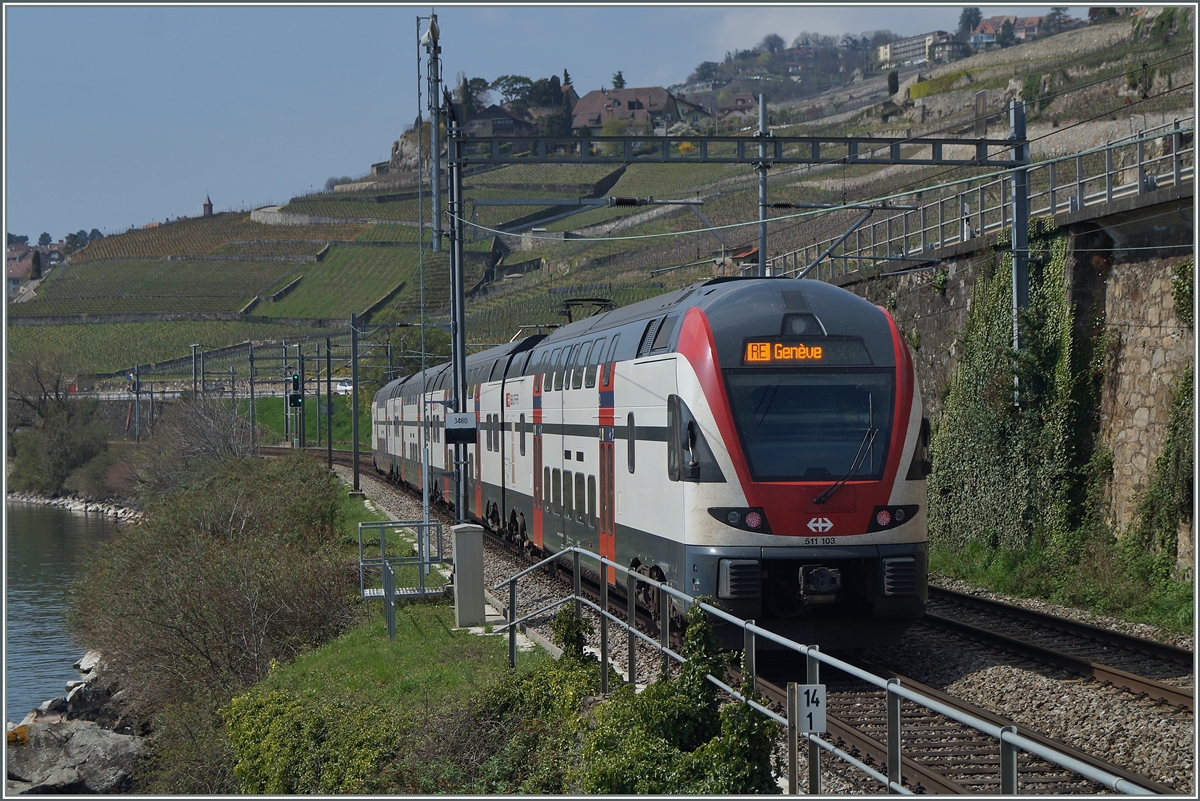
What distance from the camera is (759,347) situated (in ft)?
40.8

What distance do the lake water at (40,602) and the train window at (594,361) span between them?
989 centimetres

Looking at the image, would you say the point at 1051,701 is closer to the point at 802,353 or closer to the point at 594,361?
the point at 802,353

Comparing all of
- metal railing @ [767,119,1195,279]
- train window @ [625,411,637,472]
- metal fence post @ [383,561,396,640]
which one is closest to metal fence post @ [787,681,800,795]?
train window @ [625,411,637,472]

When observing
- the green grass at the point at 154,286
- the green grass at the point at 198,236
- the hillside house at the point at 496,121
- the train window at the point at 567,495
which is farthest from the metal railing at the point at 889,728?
the hillside house at the point at 496,121

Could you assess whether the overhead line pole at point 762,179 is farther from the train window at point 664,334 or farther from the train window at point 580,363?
the train window at point 664,334

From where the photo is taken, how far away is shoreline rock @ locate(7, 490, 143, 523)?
201ft

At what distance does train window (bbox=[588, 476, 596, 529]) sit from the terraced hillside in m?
41.9

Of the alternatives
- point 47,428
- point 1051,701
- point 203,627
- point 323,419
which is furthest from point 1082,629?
point 323,419

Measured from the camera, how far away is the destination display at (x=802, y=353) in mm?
12398

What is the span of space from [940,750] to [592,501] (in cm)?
812

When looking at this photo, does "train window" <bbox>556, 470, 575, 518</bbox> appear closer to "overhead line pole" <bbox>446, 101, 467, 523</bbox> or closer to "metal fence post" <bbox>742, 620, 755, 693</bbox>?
"overhead line pole" <bbox>446, 101, 467, 523</bbox>

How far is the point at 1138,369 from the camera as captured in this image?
17.7 m

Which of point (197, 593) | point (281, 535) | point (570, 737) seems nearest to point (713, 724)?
point (570, 737)

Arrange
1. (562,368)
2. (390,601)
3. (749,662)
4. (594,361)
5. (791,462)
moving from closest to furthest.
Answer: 1. (749,662)
2. (791,462)
3. (390,601)
4. (594,361)
5. (562,368)
